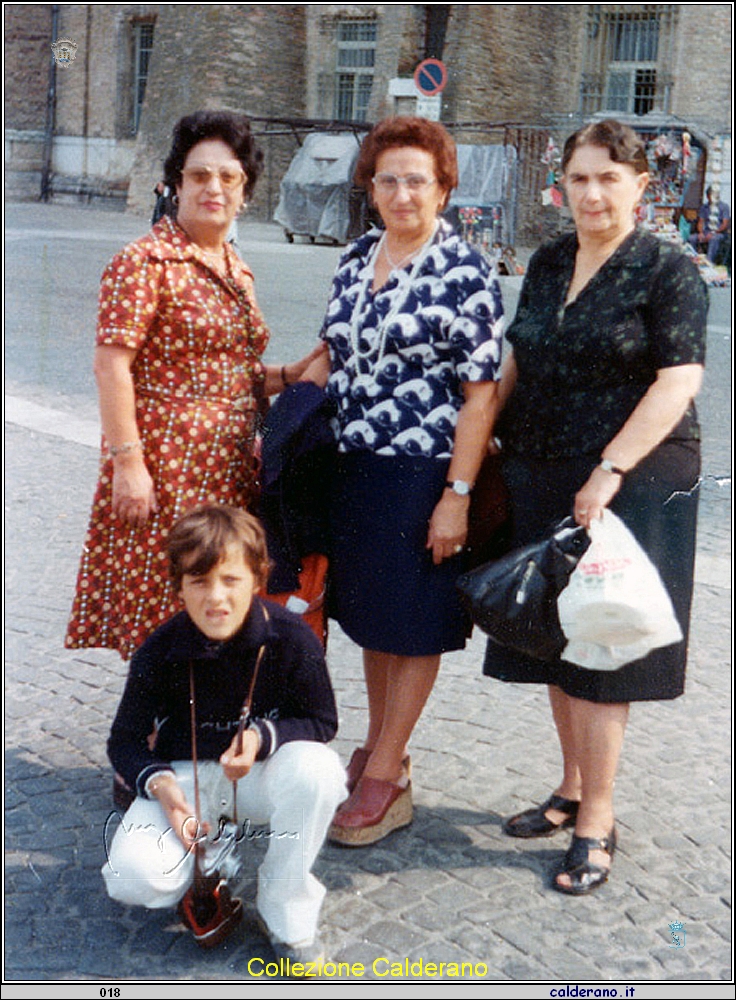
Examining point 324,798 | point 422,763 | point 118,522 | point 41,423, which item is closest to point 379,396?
point 118,522

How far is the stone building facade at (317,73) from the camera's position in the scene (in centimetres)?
2378

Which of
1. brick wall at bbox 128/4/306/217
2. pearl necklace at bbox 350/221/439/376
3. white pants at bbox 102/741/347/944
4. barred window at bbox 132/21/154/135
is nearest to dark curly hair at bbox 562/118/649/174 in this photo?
pearl necklace at bbox 350/221/439/376

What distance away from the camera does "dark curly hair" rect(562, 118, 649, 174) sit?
10.3ft

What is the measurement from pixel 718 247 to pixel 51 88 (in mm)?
20637

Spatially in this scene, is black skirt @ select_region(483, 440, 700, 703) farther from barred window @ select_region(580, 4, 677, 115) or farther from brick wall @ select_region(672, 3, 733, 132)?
barred window @ select_region(580, 4, 677, 115)

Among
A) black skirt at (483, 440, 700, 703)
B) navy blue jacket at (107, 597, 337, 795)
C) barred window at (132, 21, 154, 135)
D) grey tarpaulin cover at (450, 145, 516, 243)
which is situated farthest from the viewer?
barred window at (132, 21, 154, 135)

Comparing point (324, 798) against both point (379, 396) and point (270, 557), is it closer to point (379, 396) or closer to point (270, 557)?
point (270, 557)

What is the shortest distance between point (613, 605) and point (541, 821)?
0.89 m

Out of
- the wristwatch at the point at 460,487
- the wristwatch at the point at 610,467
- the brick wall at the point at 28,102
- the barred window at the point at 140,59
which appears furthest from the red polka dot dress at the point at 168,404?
the brick wall at the point at 28,102

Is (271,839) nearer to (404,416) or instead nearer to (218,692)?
(218,692)

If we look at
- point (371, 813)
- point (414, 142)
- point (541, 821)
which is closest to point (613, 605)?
point (541, 821)

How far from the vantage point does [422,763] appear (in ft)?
13.3

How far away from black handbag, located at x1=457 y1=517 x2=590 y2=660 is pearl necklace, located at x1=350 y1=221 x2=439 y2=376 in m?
0.62

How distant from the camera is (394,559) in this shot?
3449 millimetres
